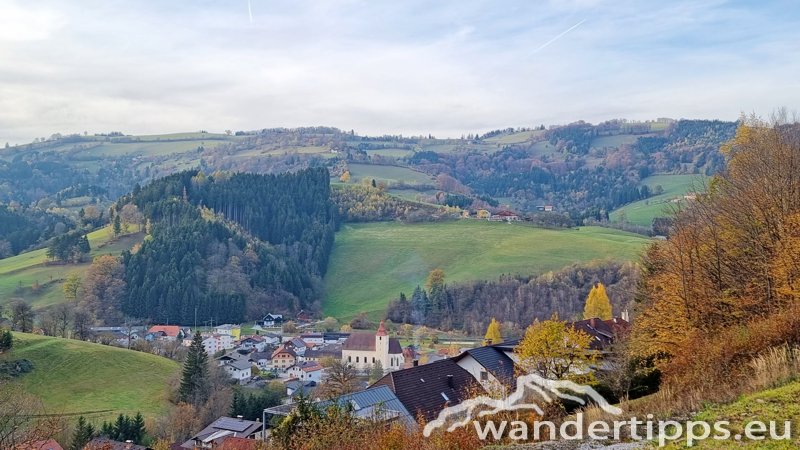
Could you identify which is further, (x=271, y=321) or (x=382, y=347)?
(x=271, y=321)

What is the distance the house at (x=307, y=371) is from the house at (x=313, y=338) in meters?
15.3

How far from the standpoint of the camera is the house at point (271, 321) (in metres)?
108

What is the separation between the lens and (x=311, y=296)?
388 feet

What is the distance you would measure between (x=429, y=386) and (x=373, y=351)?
44.9 meters

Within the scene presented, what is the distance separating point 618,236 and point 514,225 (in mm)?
23167

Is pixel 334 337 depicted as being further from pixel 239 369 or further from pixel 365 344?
pixel 239 369

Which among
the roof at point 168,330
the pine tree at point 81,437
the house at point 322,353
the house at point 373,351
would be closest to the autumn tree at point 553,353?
the pine tree at point 81,437

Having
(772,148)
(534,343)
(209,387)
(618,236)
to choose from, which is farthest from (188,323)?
(772,148)

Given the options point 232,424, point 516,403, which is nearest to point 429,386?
point 516,403

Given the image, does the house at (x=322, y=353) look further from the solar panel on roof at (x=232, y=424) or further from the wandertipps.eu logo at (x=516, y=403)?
the wandertipps.eu logo at (x=516, y=403)

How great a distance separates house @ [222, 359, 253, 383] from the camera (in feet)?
217

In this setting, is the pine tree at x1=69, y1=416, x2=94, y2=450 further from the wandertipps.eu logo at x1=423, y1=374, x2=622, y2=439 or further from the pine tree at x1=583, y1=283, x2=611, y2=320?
the pine tree at x1=583, y1=283, x2=611, y2=320

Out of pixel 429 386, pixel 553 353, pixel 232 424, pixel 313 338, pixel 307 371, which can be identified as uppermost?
pixel 553 353

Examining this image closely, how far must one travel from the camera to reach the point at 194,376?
54688 mm
